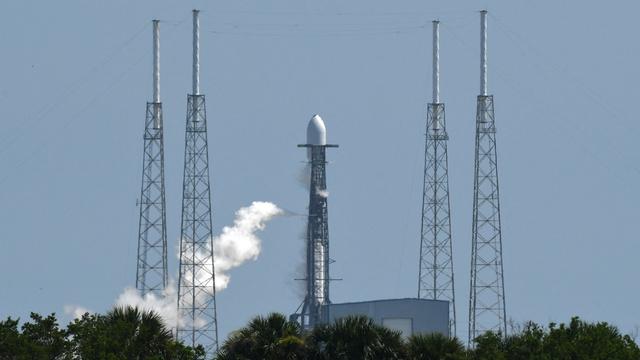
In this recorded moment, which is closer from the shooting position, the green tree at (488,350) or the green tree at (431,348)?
the green tree at (431,348)

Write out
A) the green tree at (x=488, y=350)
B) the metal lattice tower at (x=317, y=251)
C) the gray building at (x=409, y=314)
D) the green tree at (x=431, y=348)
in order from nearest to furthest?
the green tree at (x=431, y=348)
the green tree at (x=488, y=350)
the gray building at (x=409, y=314)
the metal lattice tower at (x=317, y=251)

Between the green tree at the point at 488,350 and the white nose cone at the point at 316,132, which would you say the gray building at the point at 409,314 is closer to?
the white nose cone at the point at 316,132

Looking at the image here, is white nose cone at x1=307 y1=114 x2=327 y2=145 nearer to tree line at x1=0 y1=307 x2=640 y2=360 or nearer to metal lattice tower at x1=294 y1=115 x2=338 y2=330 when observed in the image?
metal lattice tower at x1=294 y1=115 x2=338 y2=330

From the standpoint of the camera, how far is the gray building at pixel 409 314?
512 feet

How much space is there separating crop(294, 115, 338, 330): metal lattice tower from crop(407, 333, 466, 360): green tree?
275 feet

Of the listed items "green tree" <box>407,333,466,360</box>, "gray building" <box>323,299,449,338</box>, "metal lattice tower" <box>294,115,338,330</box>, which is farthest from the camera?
"metal lattice tower" <box>294,115,338,330</box>

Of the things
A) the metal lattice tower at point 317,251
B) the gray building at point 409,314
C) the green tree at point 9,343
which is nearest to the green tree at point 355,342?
the green tree at point 9,343

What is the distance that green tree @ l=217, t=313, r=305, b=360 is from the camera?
83.9 meters

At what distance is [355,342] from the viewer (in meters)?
83.9

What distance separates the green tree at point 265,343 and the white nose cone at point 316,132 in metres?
88.4

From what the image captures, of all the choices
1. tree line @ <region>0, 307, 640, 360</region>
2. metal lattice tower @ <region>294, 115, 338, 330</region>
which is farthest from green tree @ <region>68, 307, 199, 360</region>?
metal lattice tower @ <region>294, 115, 338, 330</region>

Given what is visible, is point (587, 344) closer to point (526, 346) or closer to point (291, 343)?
point (526, 346)

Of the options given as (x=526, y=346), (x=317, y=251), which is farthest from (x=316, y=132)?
(x=526, y=346)

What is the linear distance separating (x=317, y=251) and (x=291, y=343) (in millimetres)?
85819
